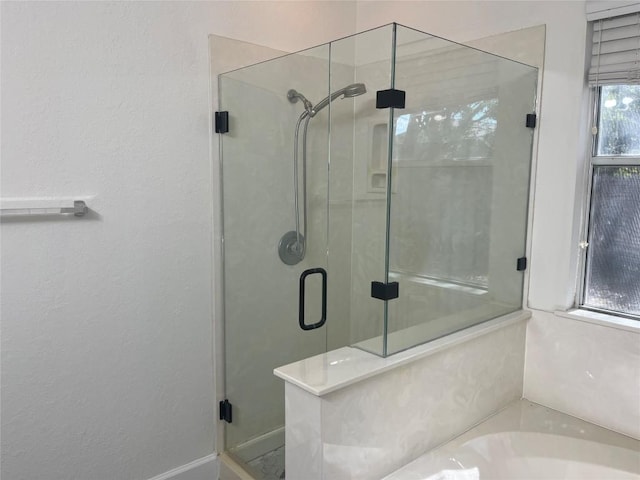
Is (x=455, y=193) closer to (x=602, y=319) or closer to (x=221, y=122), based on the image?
(x=602, y=319)

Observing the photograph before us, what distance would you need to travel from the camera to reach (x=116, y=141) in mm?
1785

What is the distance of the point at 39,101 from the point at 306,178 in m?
0.97

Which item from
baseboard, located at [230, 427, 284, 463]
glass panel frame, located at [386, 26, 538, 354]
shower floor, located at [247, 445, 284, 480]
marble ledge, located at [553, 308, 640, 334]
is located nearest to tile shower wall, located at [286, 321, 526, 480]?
glass panel frame, located at [386, 26, 538, 354]

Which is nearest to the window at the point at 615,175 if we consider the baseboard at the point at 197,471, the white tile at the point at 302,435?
the white tile at the point at 302,435

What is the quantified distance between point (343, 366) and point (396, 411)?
0.83 feet

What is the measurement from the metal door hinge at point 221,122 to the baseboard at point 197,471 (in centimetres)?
136

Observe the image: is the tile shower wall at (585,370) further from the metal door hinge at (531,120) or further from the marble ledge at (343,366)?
the metal door hinge at (531,120)

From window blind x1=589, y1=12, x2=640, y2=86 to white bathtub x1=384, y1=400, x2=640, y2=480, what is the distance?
127cm

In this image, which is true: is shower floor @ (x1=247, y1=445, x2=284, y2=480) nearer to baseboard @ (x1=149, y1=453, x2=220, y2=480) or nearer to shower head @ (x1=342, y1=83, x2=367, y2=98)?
baseboard @ (x1=149, y1=453, x2=220, y2=480)

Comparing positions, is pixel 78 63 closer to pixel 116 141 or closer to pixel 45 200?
pixel 116 141

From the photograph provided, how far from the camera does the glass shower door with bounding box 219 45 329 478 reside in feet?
6.59

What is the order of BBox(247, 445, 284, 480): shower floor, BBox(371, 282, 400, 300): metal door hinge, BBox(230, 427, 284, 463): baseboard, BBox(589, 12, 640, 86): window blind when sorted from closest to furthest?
BBox(371, 282, 400, 300): metal door hinge, BBox(589, 12, 640, 86): window blind, BBox(247, 445, 284, 480): shower floor, BBox(230, 427, 284, 463): baseboard

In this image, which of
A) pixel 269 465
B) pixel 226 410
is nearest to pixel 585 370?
pixel 269 465

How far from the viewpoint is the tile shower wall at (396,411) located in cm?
142
